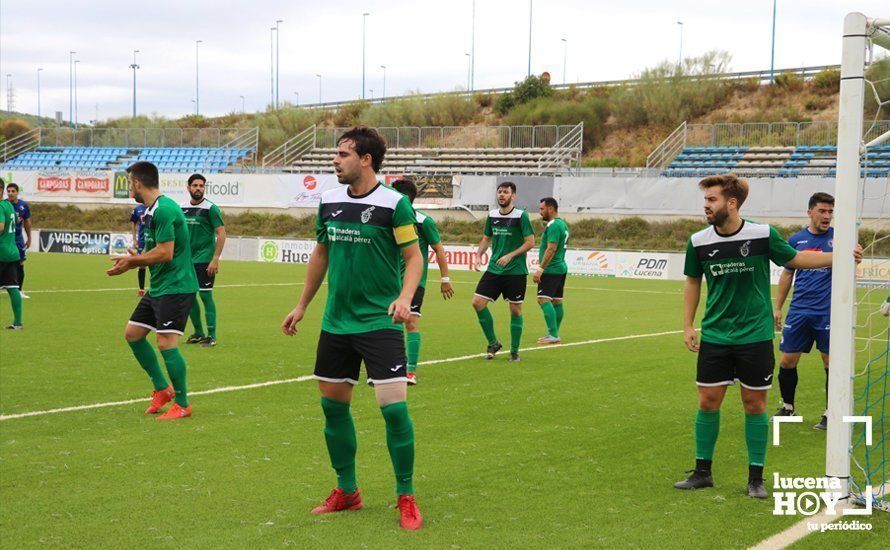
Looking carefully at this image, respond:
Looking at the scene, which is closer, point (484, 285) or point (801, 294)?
point (801, 294)

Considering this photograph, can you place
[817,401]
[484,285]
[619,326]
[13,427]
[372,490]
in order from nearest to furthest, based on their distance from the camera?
[372,490] → [13,427] → [817,401] → [484,285] → [619,326]

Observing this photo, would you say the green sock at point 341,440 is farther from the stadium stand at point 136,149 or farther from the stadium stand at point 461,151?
the stadium stand at point 136,149

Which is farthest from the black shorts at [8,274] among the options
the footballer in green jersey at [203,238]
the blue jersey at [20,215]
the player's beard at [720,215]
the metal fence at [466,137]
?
the metal fence at [466,137]

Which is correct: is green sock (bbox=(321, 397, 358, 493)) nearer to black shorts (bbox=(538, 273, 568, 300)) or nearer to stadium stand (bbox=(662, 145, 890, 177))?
black shorts (bbox=(538, 273, 568, 300))

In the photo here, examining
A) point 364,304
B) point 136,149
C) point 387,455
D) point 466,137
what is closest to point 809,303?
point 387,455

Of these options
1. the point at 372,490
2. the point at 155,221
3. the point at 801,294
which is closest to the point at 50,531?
the point at 372,490

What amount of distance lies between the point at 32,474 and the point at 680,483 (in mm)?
4331

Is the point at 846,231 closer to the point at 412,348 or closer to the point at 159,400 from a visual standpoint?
the point at 412,348

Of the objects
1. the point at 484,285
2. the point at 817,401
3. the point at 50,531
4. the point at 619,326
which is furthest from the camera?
the point at 619,326

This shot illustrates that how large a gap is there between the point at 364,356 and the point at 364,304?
0.98 ft

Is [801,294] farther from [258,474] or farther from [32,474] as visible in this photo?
[32,474]

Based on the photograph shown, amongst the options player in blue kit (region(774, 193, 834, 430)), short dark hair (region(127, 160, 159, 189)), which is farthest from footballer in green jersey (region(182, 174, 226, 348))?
player in blue kit (region(774, 193, 834, 430))

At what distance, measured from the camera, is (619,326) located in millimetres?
16453

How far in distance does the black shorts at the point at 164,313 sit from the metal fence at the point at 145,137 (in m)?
Answer: 47.1
